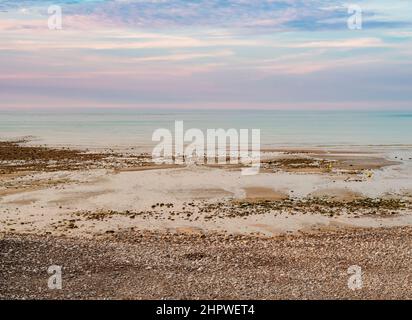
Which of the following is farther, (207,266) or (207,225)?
(207,225)

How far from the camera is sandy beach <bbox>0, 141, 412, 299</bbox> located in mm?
16938

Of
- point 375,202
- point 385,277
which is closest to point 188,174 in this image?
point 375,202

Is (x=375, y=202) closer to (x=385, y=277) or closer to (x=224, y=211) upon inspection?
(x=224, y=211)

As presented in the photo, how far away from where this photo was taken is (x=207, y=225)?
2636 centimetres

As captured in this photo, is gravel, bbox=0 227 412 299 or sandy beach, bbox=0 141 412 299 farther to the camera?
sandy beach, bbox=0 141 412 299

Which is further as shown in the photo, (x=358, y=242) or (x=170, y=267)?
(x=358, y=242)

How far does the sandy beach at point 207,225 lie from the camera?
16.9 metres

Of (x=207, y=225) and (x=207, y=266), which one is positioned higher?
(x=207, y=266)

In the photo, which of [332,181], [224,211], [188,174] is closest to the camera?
[224,211]

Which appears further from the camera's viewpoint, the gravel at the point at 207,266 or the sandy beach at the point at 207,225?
the sandy beach at the point at 207,225

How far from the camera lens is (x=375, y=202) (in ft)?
105

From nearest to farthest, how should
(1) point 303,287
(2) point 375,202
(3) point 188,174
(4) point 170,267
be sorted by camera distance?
(1) point 303,287, (4) point 170,267, (2) point 375,202, (3) point 188,174
